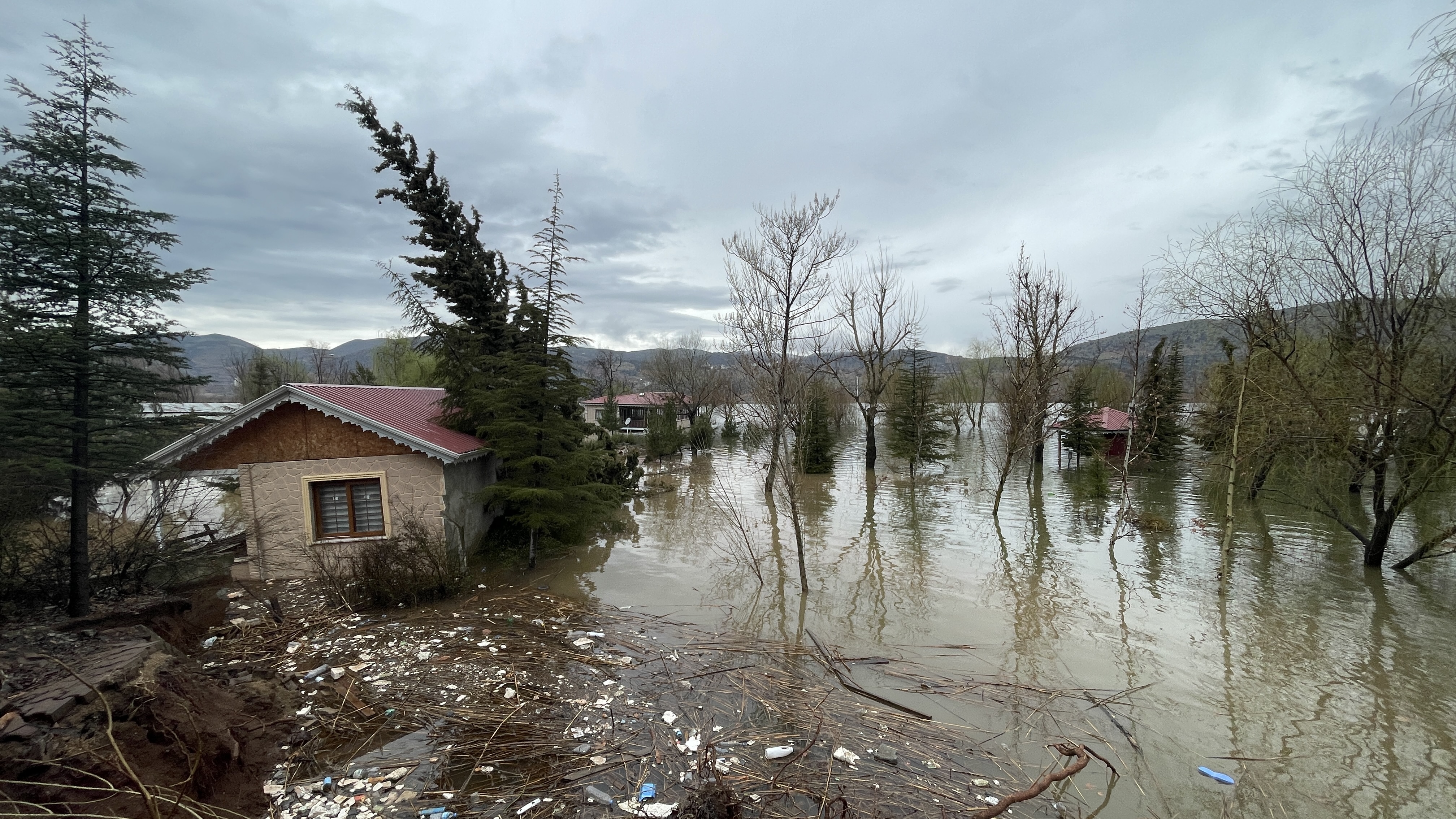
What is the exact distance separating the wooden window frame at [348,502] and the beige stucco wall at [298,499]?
0.11 ft

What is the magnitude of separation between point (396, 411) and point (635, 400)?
42.6 meters

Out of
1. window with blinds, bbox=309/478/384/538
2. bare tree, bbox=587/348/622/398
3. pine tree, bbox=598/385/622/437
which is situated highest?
bare tree, bbox=587/348/622/398

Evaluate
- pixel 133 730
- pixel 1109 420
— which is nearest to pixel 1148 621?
pixel 133 730

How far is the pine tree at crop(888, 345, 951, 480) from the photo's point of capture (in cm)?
2731

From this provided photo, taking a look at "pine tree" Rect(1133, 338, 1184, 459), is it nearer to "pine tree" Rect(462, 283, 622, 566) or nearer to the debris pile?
the debris pile

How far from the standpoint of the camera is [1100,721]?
6551 mm

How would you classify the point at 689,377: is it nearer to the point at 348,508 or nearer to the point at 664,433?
the point at 664,433

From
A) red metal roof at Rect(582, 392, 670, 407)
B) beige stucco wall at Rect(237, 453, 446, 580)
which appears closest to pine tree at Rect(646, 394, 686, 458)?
red metal roof at Rect(582, 392, 670, 407)

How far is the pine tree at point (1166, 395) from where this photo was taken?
80.3 feet

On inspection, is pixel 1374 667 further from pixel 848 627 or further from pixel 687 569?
pixel 687 569

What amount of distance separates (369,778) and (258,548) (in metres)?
8.81

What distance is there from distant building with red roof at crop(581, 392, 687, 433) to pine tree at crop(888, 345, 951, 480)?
784 inches

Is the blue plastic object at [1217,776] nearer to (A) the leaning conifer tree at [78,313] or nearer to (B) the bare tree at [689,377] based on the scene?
(A) the leaning conifer tree at [78,313]

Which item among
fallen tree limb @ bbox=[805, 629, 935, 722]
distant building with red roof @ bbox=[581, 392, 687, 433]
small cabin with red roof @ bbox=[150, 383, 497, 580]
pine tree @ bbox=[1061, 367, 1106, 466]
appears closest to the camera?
fallen tree limb @ bbox=[805, 629, 935, 722]
